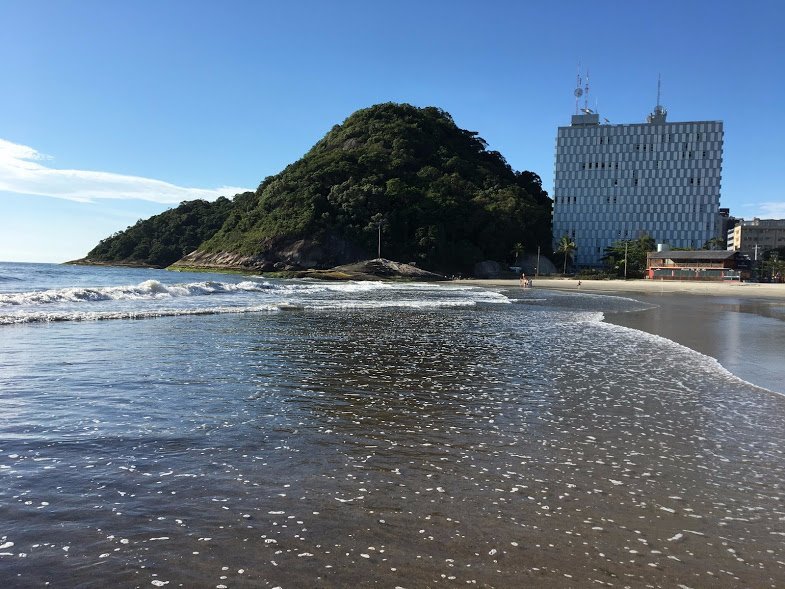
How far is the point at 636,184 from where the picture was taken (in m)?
138

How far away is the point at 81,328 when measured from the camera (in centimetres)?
1645

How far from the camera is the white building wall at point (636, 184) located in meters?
134

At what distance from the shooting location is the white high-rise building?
13412cm

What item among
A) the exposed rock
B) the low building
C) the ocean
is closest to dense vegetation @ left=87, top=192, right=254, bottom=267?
the exposed rock

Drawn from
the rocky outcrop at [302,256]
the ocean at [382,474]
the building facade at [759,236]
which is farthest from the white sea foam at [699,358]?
the building facade at [759,236]

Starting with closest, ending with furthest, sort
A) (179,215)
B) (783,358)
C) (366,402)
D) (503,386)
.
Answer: (366,402)
(503,386)
(783,358)
(179,215)

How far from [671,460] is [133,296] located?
96.7 ft

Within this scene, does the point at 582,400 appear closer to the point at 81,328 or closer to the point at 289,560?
the point at 289,560

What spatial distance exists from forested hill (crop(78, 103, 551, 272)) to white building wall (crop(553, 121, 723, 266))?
15512 millimetres

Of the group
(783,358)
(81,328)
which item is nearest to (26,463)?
(81,328)

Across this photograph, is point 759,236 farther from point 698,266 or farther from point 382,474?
point 382,474

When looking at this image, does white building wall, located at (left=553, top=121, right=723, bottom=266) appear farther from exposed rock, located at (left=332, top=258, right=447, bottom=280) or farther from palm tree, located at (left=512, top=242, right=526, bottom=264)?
exposed rock, located at (left=332, top=258, right=447, bottom=280)

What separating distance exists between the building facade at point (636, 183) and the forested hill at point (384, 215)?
50.1 ft

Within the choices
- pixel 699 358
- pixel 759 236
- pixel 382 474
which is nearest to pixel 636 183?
pixel 759 236
